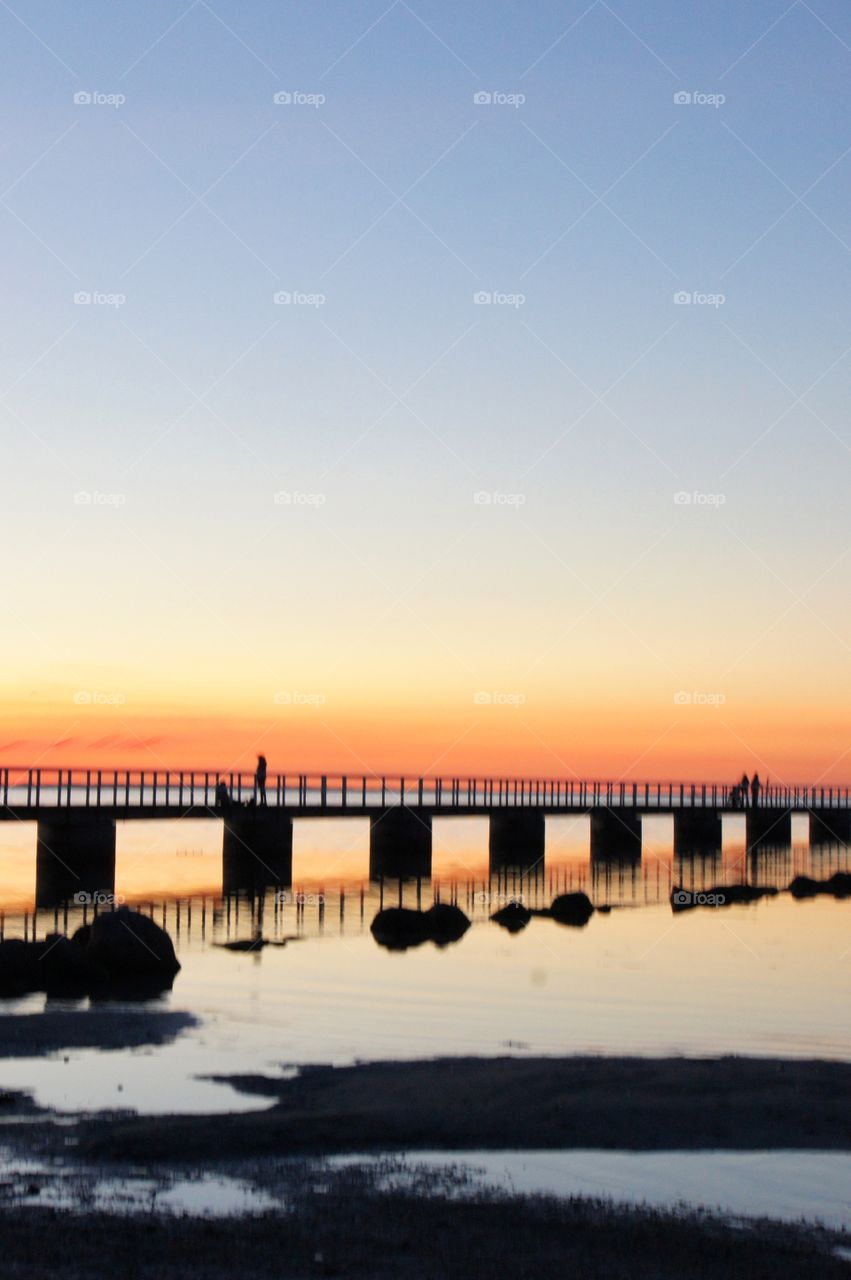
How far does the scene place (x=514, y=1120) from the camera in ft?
52.6

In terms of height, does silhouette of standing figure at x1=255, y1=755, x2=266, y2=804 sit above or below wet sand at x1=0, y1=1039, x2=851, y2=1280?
above

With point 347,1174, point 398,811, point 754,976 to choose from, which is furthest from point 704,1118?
point 398,811

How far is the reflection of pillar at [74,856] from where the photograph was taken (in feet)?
150

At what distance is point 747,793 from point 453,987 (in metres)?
65.3

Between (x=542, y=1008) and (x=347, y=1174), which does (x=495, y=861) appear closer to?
(x=542, y=1008)

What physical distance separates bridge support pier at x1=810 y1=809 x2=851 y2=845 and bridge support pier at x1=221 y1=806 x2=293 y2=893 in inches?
2415

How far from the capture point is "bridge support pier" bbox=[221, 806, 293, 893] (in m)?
52.6

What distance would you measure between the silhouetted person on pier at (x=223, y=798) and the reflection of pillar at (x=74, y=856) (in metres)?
6.63

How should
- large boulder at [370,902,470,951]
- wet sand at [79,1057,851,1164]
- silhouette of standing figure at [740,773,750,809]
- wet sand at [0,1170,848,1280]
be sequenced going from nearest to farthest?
wet sand at [0,1170,848,1280] → wet sand at [79,1057,851,1164] → large boulder at [370,902,470,951] → silhouette of standing figure at [740,773,750,809]

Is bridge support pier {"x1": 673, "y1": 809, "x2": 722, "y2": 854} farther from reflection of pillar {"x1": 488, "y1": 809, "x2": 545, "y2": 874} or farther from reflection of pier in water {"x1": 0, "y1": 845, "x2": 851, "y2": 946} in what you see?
reflection of pillar {"x1": 488, "y1": 809, "x2": 545, "y2": 874}

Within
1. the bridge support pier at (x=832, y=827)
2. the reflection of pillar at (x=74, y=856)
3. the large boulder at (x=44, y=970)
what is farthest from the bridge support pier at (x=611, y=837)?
the large boulder at (x=44, y=970)

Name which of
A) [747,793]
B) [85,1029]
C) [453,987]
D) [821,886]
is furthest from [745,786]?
[85,1029]
